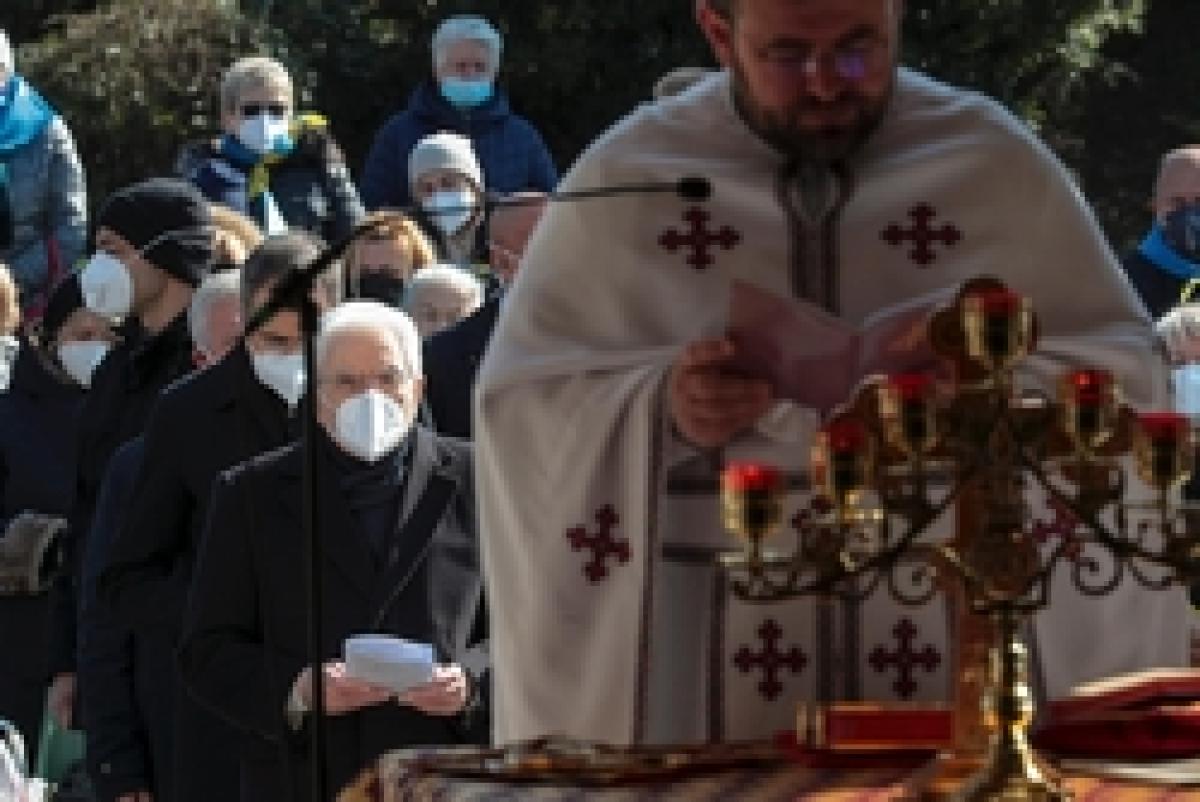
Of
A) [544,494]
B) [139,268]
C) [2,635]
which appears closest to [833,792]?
[544,494]

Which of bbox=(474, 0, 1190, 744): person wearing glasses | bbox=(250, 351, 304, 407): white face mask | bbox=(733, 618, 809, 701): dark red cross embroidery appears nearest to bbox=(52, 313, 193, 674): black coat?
bbox=(250, 351, 304, 407): white face mask

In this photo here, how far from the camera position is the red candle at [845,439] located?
423 cm

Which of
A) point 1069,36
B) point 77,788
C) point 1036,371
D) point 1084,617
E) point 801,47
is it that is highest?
point 1069,36

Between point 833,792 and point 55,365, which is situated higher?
point 55,365

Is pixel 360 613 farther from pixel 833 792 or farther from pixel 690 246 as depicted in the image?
pixel 833 792

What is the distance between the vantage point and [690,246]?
5.50 m

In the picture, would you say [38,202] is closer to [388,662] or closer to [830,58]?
[388,662]

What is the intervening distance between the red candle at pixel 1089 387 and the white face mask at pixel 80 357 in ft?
21.9

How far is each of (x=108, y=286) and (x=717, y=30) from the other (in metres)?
4.95

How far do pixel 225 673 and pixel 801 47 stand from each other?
271 cm

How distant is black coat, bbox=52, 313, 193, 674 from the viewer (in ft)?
31.4

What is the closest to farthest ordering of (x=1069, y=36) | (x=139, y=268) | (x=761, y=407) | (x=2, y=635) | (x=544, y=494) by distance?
(x=761, y=407), (x=544, y=494), (x=139, y=268), (x=2, y=635), (x=1069, y=36)

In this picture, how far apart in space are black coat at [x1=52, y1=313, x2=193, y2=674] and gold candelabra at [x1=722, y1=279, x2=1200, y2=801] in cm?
535

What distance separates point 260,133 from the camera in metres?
13.4
